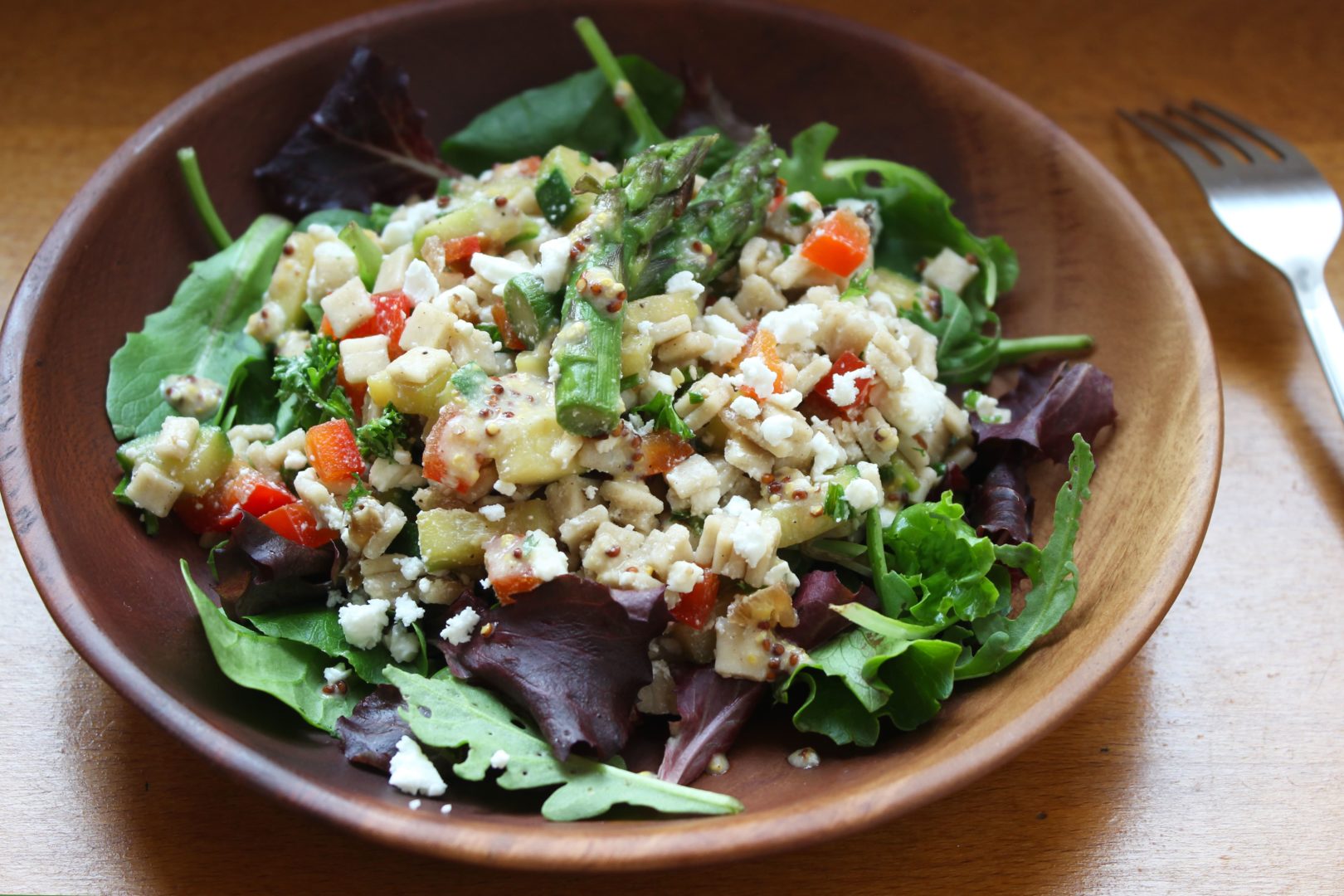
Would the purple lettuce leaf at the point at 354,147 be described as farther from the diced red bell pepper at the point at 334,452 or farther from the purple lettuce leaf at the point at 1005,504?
the purple lettuce leaf at the point at 1005,504

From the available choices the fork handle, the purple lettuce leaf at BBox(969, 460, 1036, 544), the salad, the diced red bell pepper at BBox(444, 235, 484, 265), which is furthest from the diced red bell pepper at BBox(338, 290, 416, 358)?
the fork handle

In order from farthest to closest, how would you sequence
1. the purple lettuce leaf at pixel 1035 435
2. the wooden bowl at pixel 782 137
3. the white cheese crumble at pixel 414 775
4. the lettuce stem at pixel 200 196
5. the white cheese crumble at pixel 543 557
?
the lettuce stem at pixel 200 196 → the purple lettuce leaf at pixel 1035 435 → the white cheese crumble at pixel 543 557 → the white cheese crumble at pixel 414 775 → the wooden bowl at pixel 782 137

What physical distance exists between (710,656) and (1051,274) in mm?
1796

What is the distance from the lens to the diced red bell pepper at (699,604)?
2.69 m

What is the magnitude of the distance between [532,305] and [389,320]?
0.43 m

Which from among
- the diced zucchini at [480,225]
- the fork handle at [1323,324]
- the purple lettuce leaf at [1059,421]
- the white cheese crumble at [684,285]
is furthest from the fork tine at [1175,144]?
the diced zucchini at [480,225]

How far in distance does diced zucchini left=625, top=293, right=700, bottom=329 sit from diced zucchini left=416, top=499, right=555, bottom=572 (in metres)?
0.59

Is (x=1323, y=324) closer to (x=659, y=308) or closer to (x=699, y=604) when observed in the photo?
(x=659, y=308)

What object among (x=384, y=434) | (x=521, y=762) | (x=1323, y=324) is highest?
(x=384, y=434)

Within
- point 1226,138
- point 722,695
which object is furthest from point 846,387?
point 1226,138

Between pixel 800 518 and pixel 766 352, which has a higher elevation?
pixel 766 352

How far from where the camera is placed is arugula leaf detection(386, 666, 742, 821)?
2387 mm

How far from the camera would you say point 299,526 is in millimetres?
2889

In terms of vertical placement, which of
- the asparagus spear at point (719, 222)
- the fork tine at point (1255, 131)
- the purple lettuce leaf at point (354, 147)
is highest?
the purple lettuce leaf at point (354, 147)
